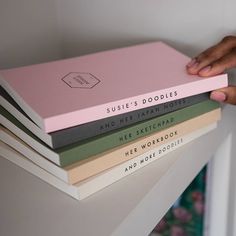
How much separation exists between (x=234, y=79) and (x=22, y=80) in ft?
1.26

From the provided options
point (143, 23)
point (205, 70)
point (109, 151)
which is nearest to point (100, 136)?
point (109, 151)

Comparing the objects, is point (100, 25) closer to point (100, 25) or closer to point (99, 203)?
point (100, 25)

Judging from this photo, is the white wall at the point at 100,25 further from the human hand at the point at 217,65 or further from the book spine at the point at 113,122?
the book spine at the point at 113,122

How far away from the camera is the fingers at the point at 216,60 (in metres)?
0.63

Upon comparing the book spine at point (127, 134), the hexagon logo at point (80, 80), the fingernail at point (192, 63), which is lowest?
the book spine at point (127, 134)

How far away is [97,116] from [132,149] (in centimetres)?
7

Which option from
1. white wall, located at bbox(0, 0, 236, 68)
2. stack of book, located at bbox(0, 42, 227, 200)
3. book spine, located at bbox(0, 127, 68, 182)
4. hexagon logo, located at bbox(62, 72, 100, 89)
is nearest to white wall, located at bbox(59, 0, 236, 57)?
white wall, located at bbox(0, 0, 236, 68)

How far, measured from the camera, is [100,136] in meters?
0.56

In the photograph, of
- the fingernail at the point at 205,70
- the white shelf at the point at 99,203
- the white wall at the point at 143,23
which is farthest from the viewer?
the white wall at the point at 143,23

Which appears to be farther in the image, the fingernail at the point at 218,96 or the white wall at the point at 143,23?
the white wall at the point at 143,23

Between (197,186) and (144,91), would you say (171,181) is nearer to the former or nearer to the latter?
(144,91)

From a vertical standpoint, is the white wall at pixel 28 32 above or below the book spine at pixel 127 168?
A: above

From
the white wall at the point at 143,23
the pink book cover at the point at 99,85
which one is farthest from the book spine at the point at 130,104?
the white wall at the point at 143,23

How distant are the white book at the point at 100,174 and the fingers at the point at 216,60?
97 mm
